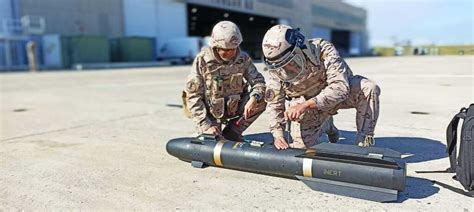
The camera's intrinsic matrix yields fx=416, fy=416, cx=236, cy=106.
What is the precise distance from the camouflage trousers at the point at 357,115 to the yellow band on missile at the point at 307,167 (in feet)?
1.53

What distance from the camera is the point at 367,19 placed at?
8650cm

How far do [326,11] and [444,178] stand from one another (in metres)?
66.9

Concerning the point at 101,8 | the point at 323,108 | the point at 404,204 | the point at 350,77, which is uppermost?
the point at 101,8

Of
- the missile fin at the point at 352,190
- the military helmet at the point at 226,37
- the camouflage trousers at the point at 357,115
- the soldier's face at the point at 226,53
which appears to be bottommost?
the missile fin at the point at 352,190

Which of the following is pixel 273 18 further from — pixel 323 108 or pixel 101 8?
pixel 323 108

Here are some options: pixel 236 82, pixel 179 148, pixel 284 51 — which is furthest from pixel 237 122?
pixel 284 51

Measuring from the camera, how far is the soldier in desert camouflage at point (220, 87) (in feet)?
11.6

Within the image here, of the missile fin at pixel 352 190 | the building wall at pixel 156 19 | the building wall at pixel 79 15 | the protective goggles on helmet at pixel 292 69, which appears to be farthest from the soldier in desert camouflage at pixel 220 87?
the building wall at pixel 156 19

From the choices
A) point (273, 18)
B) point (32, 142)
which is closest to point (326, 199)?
point (32, 142)

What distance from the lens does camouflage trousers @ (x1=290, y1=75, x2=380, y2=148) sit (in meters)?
3.17

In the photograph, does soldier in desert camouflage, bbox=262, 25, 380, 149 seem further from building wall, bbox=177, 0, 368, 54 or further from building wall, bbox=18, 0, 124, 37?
building wall, bbox=177, 0, 368, 54

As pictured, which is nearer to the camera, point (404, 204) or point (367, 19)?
point (404, 204)

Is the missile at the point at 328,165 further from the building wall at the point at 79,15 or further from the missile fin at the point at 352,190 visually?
the building wall at the point at 79,15

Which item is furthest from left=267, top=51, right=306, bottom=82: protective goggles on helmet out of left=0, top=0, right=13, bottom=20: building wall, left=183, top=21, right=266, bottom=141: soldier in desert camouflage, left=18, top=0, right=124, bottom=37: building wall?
left=18, top=0, right=124, bottom=37: building wall
